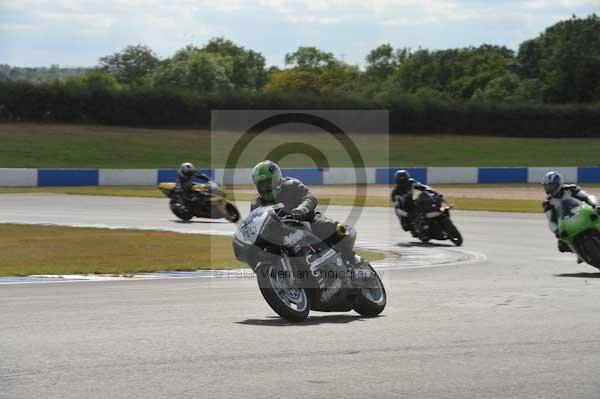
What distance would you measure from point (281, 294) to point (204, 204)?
15002 mm

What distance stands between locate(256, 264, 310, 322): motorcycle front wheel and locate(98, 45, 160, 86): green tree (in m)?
97.0

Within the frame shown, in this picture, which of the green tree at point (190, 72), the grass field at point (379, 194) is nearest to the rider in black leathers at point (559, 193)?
the grass field at point (379, 194)

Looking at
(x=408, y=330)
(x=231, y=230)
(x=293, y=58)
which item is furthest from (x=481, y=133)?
(x=293, y=58)

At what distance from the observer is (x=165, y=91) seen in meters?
55.9

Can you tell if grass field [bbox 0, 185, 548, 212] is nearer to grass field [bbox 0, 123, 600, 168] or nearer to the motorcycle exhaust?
grass field [bbox 0, 123, 600, 168]

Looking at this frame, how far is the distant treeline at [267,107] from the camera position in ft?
172

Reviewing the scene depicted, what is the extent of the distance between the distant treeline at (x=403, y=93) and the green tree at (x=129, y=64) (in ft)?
0.33

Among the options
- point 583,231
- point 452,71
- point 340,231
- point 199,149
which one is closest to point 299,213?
point 340,231

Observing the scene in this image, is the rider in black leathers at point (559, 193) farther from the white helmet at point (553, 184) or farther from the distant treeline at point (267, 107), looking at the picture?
the distant treeline at point (267, 107)

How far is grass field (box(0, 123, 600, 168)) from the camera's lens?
46.3 meters

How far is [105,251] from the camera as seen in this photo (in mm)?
16812

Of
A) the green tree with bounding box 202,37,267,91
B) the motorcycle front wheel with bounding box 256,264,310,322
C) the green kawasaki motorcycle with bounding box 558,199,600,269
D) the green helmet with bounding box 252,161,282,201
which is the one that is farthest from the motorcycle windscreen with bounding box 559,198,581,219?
the green tree with bounding box 202,37,267,91

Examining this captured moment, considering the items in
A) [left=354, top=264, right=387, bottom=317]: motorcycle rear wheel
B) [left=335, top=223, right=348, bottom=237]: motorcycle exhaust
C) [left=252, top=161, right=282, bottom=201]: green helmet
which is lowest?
[left=354, top=264, right=387, bottom=317]: motorcycle rear wheel

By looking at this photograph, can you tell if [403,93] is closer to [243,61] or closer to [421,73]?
[421,73]
